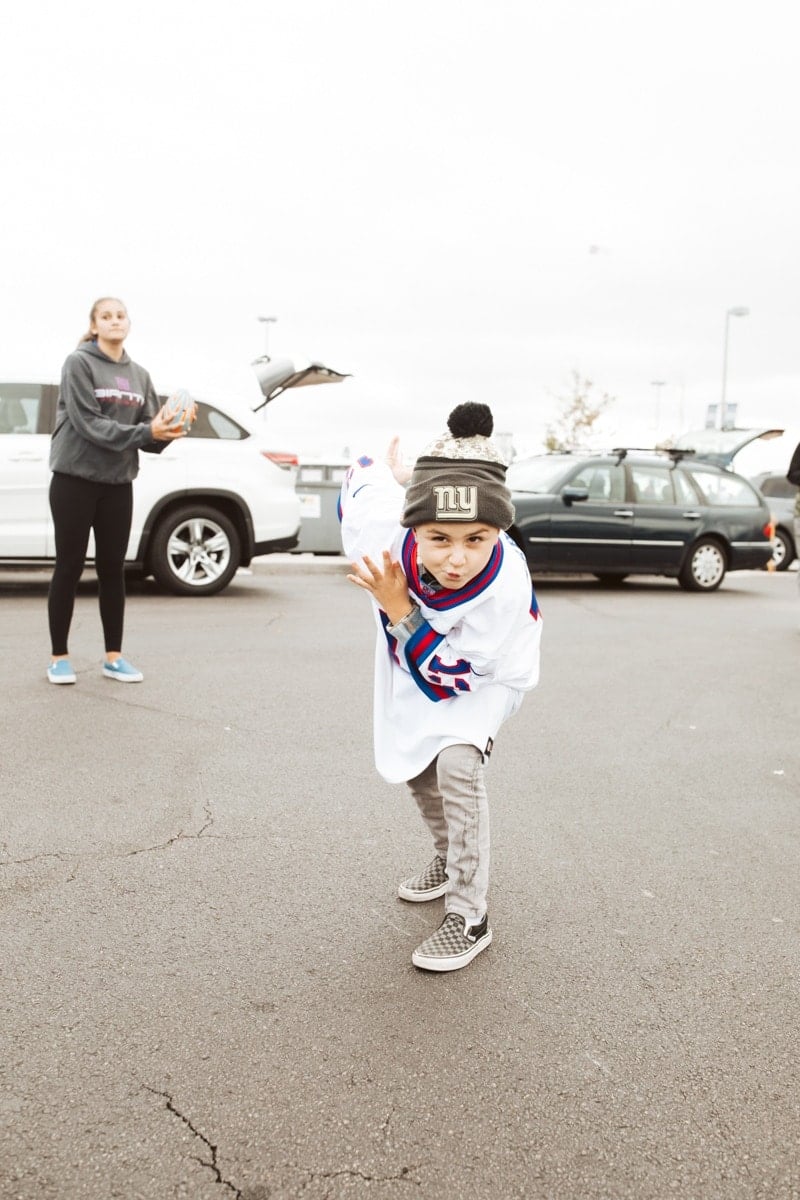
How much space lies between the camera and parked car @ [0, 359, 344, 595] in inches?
370

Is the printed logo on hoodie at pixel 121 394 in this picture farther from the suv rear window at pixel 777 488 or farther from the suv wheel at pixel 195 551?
the suv rear window at pixel 777 488

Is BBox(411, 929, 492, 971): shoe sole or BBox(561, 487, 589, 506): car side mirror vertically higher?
BBox(561, 487, 589, 506): car side mirror

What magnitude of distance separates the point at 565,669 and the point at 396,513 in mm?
4752

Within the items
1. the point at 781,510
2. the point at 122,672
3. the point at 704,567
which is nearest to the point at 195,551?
the point at 122,672

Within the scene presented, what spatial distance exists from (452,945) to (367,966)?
22 cm

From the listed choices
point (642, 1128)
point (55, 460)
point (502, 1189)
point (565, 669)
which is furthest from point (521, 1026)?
point (565, 669)

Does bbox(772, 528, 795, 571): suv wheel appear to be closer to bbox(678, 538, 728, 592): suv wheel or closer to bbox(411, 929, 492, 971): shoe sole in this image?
bbox(678, 538, 728, 592): suv wheel

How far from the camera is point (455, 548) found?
2.71 metres

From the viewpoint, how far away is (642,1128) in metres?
2.24

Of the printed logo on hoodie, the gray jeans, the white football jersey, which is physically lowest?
the gray jeans

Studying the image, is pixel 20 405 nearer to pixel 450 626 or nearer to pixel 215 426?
pixel 215 426

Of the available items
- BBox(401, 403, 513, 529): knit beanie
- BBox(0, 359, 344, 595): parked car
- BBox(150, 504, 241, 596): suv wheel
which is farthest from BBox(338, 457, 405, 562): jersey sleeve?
BBox(150, 504, 241, 596): suv wheel

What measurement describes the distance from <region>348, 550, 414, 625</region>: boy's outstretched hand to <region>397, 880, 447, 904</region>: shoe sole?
96cm

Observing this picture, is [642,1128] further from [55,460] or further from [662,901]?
[55,460]
